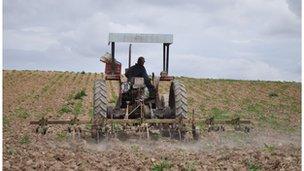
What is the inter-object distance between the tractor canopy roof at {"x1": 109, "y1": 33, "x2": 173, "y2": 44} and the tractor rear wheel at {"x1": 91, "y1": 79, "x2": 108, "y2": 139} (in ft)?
3.50

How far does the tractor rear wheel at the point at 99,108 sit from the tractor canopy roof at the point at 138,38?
1067 mm

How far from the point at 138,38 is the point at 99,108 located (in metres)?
1.75

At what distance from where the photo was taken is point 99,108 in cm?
1183

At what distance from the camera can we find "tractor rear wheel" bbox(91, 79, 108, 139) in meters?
11.5

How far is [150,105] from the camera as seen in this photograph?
12586mm

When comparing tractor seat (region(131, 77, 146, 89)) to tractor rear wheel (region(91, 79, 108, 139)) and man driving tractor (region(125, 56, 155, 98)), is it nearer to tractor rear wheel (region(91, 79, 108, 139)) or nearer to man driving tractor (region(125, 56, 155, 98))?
man driving tractor (region(125, 56, 155, 98))

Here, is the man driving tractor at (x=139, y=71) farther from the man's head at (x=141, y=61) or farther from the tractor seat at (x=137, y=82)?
the tractor seat at (x=137, y=82)

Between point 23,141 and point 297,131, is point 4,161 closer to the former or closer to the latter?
point 23,141

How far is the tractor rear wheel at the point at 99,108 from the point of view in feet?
37.8

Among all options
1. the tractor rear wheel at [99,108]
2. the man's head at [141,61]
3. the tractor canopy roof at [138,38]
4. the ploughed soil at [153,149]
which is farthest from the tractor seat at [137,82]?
the ploughed soil at [153,149]

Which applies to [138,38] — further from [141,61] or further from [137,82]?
[137,82]

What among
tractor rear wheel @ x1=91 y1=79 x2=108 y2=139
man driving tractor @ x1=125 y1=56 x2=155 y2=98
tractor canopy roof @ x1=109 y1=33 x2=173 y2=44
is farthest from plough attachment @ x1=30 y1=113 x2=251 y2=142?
tractor canopy roof @ x1=109 y1=33 x2=173 y2=44

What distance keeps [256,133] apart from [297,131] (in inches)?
83.7

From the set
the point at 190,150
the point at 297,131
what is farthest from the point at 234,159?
the point at 297,131
